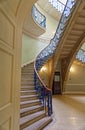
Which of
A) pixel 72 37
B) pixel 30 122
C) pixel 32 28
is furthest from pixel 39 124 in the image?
pixel 32 28

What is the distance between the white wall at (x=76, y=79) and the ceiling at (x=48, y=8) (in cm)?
397

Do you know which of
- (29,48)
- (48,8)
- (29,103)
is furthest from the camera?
(48,8)

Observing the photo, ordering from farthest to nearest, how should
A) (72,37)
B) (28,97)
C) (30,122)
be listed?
(72,37)
(28,97)
(30,122)

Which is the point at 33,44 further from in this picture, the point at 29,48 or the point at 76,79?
the point at 76,79

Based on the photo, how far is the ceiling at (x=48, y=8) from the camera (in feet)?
42.9

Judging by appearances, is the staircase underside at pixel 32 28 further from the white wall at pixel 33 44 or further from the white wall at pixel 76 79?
the white wall at pixel 76 79

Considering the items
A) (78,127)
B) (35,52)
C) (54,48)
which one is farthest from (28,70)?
(78,127)

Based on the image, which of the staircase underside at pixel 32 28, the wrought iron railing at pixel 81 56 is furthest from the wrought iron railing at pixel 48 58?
the wrought iron railing at pixel 81 56

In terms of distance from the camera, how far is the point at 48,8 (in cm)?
1347

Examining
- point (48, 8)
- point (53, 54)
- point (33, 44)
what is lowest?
point (53, 54)

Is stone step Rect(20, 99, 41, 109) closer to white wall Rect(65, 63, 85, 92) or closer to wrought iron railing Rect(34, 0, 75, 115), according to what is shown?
wrought iron railing Rect(34, 0, 75, 115)

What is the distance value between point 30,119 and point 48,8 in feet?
33.1

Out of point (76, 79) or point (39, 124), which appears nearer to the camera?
point (39, 124)

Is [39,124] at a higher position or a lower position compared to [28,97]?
lower
